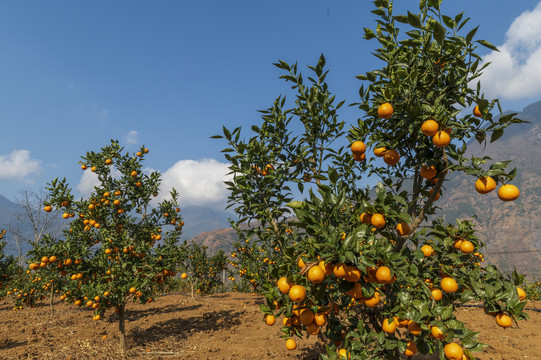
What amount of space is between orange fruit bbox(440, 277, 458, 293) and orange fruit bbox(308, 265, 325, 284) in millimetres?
1148

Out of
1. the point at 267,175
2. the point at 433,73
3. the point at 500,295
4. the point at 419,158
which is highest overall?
the point at 433,73

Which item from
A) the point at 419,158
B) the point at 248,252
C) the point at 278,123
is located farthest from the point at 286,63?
the point at 248,252

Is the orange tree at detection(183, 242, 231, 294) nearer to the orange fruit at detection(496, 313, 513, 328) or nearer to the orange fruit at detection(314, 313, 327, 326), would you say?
the orange fruit at detection(314, 313, 327, 326)

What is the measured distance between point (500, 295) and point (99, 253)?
6.93 metres

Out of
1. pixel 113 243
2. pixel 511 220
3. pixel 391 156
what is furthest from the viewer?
pixel 511 220

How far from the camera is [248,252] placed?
1295 centimetres

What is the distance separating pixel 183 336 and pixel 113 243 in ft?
9.94

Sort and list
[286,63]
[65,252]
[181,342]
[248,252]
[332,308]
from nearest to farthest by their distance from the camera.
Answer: [332,308] < [286,63] < [65,252] < [181,342] < [248,252]

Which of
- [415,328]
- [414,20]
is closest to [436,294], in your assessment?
[415,328]

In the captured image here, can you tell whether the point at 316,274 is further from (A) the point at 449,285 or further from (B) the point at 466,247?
(B) the point at 466,247

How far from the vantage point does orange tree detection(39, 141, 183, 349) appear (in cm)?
588

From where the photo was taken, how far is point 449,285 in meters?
2.31

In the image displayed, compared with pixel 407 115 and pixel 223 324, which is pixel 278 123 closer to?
pixel 407 115

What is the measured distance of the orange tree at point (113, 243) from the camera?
5.88 meters
